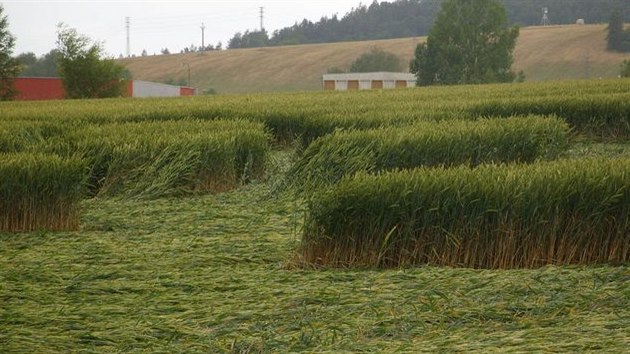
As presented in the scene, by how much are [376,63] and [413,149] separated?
8306 centimetres

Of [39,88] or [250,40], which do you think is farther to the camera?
[250,40]

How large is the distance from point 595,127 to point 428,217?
12.5m

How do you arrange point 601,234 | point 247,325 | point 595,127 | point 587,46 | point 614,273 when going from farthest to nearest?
point 587,46
point 595,127
point 601,234
point 614,273
point 247,325

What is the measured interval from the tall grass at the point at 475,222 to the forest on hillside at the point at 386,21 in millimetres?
121585

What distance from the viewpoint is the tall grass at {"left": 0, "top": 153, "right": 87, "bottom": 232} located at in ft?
34.9

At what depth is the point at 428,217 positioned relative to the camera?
813 centimetres

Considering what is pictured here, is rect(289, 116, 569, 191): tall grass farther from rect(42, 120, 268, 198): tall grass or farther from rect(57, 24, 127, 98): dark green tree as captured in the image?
rect(57, 24, 127, 98): dark green tree

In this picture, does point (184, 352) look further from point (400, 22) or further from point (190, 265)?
point (400, 22)

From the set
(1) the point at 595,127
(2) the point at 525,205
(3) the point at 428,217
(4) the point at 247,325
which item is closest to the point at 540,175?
(2) the point at 525,205

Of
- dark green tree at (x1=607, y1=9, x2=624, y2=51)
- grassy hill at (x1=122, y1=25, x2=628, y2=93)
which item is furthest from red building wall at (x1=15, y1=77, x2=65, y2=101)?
dark green tree at (x1=607, y1=9, x2=624, y2=51)

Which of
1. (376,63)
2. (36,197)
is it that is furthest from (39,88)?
(36,197)

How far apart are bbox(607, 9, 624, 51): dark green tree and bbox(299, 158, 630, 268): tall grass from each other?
81.0m

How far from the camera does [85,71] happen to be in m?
53.9

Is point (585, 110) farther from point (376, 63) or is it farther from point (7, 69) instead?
point (376, 63)
